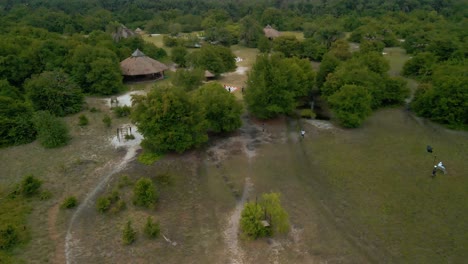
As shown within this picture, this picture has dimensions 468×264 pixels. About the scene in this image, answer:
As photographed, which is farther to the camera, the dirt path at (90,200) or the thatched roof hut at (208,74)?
the thatched roof hut at (208,74)

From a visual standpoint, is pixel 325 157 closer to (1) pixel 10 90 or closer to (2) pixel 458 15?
(1) pixel 10 90

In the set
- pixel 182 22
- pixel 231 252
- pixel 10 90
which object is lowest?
pixel 231 252

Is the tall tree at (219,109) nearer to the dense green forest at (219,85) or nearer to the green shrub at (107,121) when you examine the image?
the dense green forest at (219,85)

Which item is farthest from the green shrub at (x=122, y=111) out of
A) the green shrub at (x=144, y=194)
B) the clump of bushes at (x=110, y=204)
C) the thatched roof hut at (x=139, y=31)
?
the thatched roof hut at (x=139, y=31)

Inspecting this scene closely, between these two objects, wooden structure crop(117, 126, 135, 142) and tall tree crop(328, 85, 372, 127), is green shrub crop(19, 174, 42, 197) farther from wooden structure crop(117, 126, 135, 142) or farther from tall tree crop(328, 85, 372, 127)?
tall tree crop(328, 85, 372, 127)

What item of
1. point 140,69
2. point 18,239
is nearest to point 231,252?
point 18,239

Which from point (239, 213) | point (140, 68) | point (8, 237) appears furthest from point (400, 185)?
point (140, 68)

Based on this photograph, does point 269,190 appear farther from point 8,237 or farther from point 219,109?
point 8,237
